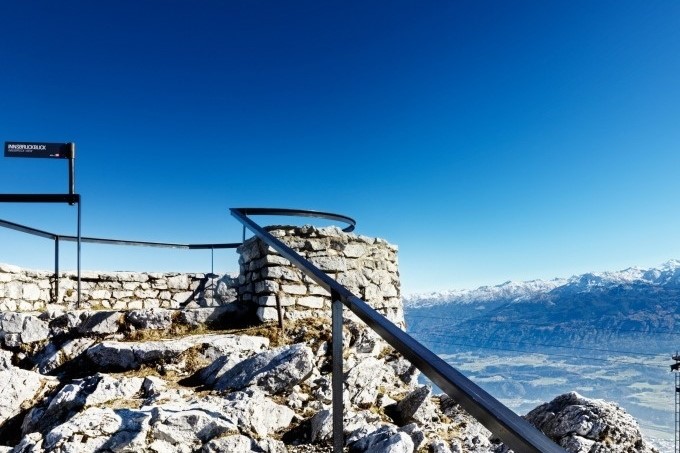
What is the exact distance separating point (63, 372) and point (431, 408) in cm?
296

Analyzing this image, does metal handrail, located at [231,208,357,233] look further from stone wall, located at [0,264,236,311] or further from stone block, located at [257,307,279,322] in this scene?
stone wall, located at [0,264,236,311]

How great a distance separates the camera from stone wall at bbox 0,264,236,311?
20.1 feet

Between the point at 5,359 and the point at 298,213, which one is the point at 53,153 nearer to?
the point at 5,359

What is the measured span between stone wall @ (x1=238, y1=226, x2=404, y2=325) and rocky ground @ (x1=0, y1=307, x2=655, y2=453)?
61 centimetres

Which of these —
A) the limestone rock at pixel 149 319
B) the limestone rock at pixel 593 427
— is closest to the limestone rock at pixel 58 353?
the limestone rock at pixel 149 319

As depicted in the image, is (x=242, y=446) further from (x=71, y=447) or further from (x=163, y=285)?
(x=163, y=285)

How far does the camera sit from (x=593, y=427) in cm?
302

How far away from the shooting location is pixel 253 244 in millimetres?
5543

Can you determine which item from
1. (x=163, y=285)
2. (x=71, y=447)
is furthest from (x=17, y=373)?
(x=163, y=285)

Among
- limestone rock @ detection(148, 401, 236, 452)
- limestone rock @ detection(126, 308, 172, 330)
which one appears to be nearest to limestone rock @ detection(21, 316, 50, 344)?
limestone rock @ detection(126, 308, 172, 330)

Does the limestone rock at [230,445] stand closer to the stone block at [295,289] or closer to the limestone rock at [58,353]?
the limestone rock at [58,353]

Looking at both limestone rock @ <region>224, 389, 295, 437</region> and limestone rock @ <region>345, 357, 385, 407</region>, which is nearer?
limestone rock @ <region>224, 389, 295, 437</region>

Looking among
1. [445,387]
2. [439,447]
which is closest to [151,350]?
[439,447]

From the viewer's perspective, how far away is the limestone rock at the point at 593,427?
2938mm
